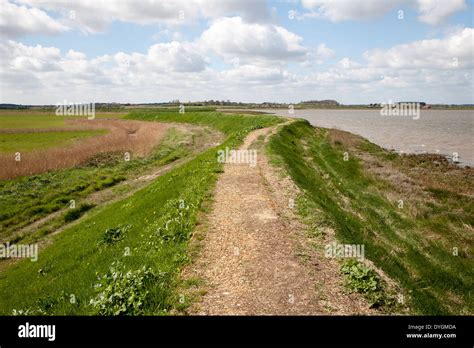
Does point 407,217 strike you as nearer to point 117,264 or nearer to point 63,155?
point 117,264

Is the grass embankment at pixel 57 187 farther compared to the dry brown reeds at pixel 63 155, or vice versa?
the dry brown reeds at pixel 63 155

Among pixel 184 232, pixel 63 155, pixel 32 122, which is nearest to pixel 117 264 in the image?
pixel 184 232

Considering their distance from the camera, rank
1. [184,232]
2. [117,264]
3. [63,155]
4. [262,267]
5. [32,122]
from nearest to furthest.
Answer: [262,267] < [117,264] < [184,232] < [63,155] < [32,122]

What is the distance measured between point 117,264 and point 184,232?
102 inches

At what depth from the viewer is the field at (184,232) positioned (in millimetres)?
10255

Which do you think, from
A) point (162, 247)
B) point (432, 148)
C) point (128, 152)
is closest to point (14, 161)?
point (128, 152)

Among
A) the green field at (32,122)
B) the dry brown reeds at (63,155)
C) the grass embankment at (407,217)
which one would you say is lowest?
the grass embankment at (407,217)

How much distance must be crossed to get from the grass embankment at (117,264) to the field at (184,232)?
0.06 m

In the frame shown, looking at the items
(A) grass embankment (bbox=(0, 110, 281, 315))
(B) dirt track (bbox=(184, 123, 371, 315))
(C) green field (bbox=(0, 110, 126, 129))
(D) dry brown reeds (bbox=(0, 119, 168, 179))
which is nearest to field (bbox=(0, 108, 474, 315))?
(A) grass embankment (bbox=(0, 110, 281, 315))

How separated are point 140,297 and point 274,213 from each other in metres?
7.99

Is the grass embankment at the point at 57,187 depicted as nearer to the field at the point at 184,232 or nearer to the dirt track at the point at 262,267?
the field at the point at 184,232

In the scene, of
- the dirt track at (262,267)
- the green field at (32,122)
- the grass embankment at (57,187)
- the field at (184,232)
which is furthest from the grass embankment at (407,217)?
the green field at (32,122)

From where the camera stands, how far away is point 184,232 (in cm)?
1346

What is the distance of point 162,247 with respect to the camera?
1278 centimetres
